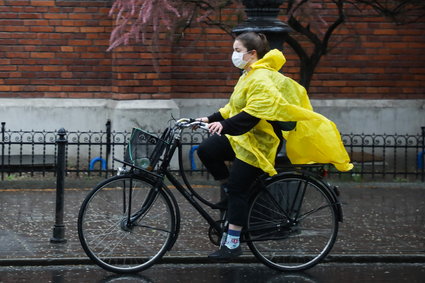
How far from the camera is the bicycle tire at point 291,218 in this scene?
7273mm

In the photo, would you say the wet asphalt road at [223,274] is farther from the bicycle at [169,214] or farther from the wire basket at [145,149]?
the wire basket at [145,149]

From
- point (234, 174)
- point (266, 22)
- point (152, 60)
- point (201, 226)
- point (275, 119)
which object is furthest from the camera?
point (152, 60)

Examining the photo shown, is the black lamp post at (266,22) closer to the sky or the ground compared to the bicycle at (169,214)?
closer to the sky

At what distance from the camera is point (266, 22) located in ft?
27.1

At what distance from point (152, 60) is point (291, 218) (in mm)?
6347

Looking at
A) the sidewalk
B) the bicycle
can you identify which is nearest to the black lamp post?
the bicycle

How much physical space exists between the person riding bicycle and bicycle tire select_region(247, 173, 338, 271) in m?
0.16

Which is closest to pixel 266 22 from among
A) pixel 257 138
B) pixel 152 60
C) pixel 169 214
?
pixel 257 138

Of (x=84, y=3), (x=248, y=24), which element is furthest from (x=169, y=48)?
(x=248, y=24)

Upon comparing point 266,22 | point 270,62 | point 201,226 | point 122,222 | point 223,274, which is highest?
point 266,22

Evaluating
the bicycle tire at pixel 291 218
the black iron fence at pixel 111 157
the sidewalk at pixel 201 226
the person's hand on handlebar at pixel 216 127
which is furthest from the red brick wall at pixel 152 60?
the person's hand on handlebar at pixel 216 127

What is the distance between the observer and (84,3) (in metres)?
13.7

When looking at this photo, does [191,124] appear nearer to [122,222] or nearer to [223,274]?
[122,222]

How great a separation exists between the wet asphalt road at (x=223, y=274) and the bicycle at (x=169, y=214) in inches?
4.5
